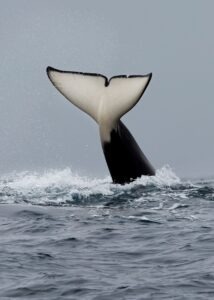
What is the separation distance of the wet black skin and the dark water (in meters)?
0.24

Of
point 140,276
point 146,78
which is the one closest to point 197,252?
point 140,276

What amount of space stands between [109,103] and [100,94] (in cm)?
24

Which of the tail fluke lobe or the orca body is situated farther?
the orca body

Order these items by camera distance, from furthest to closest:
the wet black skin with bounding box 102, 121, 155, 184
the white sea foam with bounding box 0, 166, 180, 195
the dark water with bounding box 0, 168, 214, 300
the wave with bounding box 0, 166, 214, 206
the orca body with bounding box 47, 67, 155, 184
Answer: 1. the white sea foam with bounding box 0, 166, 180, 195
2. the wet black skin with bounding box 102, 121, 155, 184
3. the orca body with bounding box 47, 67, 155, 184
4. the wave with bounding box 0, 166, 214, 206
5. the dark water with bounding box 0, 168, 214, 300

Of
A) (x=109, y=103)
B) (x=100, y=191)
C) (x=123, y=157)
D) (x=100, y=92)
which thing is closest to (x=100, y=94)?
(x=100, y=92)

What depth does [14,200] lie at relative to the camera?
1348 centimetres

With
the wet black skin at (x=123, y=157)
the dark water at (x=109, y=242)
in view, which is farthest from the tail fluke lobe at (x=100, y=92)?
the dark water at (x=109, y=242)

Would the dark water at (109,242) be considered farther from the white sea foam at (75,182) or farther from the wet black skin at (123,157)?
the wet black skin at (123,157)

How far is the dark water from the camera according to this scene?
23.4ft

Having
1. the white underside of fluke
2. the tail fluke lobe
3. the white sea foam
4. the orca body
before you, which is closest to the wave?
the white sea foam

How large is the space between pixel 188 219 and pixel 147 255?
2.45 m

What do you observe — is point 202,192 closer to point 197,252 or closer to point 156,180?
point 156,180

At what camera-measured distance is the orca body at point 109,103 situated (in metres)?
13.5

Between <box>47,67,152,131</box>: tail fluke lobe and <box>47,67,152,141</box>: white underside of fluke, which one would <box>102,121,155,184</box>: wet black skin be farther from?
<box>47,67,152,131</box>: tail fluke lobe
